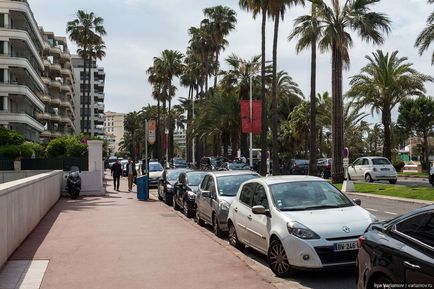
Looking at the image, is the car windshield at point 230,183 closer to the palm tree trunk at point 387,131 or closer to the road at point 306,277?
the road at point 306,277

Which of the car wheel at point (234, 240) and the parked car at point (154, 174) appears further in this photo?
the parked car at point (154, 174)

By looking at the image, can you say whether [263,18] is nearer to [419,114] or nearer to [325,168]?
[325,168]

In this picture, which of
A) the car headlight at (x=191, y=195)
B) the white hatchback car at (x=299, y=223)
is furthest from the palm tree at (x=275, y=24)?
the white hatchback car at (x=299, y=223)

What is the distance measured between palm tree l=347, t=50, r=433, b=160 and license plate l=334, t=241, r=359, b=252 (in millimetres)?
33903

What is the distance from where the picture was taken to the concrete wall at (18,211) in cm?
863

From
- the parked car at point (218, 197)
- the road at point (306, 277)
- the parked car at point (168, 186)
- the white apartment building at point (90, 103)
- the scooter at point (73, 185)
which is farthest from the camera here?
the white apartment building at point (90, 103)

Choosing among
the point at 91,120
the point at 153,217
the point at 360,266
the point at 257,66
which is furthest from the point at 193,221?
the point at 91,120

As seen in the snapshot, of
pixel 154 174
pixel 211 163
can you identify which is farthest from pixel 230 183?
→ pixel 211 163

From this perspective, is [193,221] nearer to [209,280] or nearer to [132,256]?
[132,256]

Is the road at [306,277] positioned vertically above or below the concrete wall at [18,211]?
below

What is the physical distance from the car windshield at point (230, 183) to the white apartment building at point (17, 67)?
5100 centimetres

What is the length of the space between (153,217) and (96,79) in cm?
13279

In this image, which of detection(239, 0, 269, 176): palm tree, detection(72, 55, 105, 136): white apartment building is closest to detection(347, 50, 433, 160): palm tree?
detection(239, 0, 269, 176): palm tree

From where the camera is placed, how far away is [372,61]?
42.1 meters
